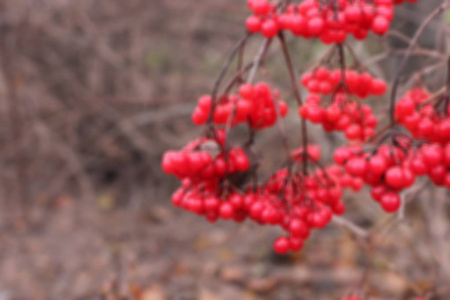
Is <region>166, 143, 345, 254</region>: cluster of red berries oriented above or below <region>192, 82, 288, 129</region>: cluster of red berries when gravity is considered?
below

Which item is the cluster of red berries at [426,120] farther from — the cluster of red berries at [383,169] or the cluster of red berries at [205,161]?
the cluster of red berries at [205,161]

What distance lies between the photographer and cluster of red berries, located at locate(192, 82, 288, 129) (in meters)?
1.30

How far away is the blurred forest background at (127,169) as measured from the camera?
11.8 feet

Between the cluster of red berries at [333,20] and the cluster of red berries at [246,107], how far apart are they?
16 centimetres

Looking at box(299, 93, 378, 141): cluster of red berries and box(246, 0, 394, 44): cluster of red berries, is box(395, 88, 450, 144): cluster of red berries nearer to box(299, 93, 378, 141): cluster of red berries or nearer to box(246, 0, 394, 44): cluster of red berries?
box(299, 93, 378, 141): cluster of red berries

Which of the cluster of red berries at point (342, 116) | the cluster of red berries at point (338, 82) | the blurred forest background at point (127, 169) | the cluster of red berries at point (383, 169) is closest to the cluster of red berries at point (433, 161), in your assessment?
the cluster of red berries at point (383, 169)

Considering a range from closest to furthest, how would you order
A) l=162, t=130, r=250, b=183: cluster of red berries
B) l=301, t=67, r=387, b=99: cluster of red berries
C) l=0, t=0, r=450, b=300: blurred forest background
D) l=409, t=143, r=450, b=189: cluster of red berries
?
l=409, t=143, r=450, b=189: cluster of red berries → l=162, t=130, r=250, b=183: cluster of red berries → l=301, t=67, r=387, b=99: cluster of red berries → l=0, t=0, r=450, b=300: blurred forest background

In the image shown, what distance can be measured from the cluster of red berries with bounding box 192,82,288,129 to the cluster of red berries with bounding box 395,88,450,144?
34 centimetres

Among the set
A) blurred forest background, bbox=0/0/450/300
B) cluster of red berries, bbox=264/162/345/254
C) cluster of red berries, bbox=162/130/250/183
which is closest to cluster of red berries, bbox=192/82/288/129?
cluster of red berries, bbox=162/130/250/183

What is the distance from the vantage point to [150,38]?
196 inches

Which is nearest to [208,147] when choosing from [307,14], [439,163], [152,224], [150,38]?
[307,14]

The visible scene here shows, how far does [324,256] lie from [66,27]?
3192 millimetres

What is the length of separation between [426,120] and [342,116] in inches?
9.2

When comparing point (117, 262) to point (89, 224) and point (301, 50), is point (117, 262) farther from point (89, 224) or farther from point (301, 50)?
point (301, 50)
